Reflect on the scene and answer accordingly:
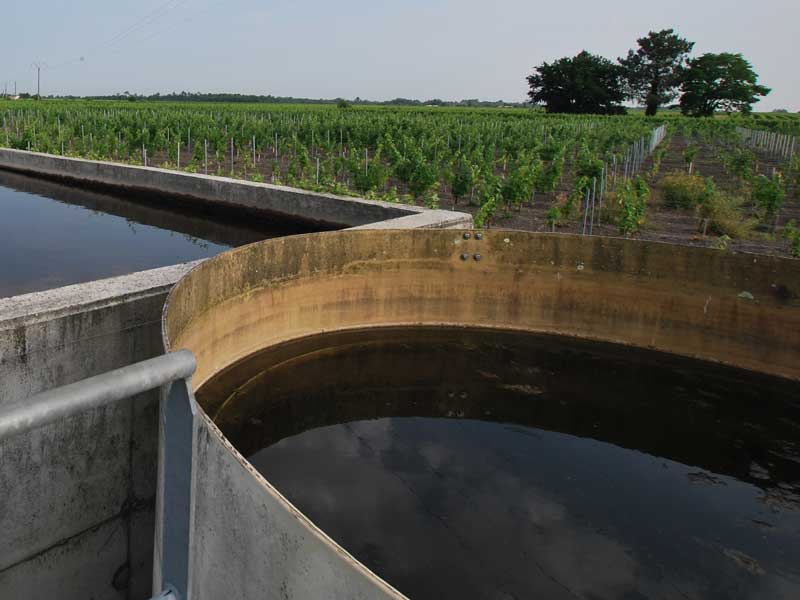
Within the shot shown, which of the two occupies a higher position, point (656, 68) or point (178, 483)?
point (656, 68)

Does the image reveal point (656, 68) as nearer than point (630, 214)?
No

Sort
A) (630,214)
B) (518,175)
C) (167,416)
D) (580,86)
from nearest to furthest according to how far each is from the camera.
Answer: (167,416) → (630,214) → (518,175) → (580,86)

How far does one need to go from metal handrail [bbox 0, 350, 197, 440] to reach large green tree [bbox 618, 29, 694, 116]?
312ft

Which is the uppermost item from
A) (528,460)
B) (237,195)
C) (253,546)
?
(237,195)

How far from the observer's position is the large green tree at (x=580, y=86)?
80.1m

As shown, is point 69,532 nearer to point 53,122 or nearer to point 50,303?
point 50,303

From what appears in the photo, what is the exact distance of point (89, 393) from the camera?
5.22ft

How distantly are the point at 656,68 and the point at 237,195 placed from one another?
292 feet

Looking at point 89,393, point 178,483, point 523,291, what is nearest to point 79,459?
point 178,483

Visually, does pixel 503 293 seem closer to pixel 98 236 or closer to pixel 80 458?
pixel 80 458

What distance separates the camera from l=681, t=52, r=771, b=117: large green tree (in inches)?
3420

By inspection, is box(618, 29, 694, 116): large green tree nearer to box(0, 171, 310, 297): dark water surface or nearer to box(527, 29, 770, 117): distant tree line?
box(527, 29, 770, 117): distant tree line

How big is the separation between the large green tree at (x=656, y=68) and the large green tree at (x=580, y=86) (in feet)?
23.2

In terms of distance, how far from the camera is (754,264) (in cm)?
884
